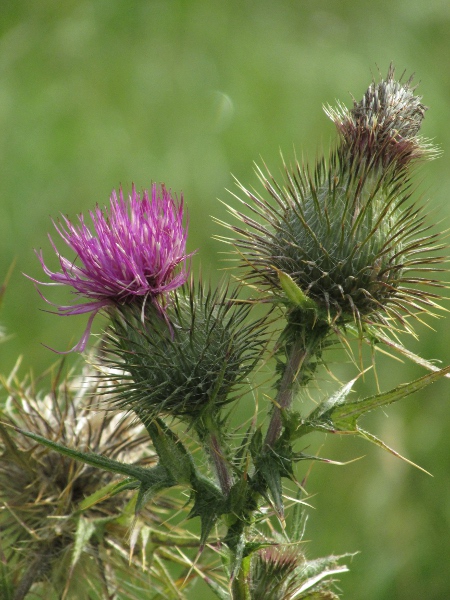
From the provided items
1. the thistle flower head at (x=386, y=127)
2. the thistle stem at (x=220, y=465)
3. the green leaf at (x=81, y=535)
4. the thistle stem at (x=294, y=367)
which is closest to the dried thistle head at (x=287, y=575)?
the thistle stem at (x=220, y=465)

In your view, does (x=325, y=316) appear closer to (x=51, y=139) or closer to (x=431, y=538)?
(x=431, y=538)

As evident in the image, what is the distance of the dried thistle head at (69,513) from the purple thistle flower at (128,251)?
1.70ft

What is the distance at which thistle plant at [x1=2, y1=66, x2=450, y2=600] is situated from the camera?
283 cm

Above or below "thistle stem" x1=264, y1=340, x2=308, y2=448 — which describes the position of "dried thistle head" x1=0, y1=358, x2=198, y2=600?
below

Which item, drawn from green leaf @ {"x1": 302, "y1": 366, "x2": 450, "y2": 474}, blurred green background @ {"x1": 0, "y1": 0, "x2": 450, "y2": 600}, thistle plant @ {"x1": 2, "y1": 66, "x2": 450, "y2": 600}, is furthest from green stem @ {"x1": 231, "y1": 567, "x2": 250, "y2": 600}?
blurred green background @ {"x1": 0, "y1": 0, "x2": 450, "y2": 600}

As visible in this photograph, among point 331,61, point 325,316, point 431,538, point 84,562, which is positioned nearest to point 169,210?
point 325,316

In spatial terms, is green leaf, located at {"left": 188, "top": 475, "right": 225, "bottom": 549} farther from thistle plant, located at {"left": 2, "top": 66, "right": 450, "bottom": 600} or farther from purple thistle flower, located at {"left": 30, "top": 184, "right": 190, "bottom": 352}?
purple thistle flower, located at {"left": 30, "top": 184, "right": 190, "bottom": 352}

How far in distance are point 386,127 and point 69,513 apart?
2090mm

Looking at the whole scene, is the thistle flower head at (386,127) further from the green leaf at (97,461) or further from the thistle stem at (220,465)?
the green leaf at (97,461)

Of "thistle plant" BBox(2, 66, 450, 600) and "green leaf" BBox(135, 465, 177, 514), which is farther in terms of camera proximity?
"thistle plant" BBox(2, 66, 450, 600)

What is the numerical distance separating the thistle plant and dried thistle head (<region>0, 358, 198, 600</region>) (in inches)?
15.3

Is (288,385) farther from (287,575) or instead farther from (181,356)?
(287,575)

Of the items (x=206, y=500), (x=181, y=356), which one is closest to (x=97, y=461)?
(x=206, y=500)

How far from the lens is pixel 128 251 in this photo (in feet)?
9.77
